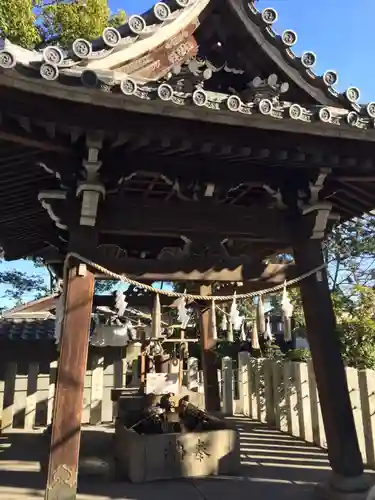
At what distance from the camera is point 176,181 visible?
5203 millimetres

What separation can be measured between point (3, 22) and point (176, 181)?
→ 28.3 feet

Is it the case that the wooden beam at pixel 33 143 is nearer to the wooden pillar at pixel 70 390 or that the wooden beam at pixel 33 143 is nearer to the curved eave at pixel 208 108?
the curved eave at pixel 208 108

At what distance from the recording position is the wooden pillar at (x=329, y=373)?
482cm

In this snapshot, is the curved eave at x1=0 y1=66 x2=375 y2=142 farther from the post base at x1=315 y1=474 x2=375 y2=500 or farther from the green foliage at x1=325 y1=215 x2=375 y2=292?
the green foliage at x1=325 y1=215 x2=375 y2=292

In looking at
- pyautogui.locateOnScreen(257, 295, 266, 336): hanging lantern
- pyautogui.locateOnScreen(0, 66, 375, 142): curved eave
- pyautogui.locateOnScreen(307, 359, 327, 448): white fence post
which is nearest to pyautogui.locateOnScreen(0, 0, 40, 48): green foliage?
pyautogui.locateOnScreen(0, 66, 375, 142): curved eave

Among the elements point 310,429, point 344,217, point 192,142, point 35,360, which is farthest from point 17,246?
point 310,429

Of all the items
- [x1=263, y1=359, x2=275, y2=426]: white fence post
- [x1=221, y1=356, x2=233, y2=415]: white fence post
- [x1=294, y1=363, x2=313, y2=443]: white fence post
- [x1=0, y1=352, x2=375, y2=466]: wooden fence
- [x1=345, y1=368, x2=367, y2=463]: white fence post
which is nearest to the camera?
[x1=345, y1=368, x2=367, y2=463]: white fence post

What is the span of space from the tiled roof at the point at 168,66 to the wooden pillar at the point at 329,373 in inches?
67.4

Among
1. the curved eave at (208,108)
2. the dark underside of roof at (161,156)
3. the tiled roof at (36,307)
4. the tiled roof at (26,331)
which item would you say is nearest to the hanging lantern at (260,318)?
the dark underside of roof at (161,156)

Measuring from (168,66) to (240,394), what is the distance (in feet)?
30.1

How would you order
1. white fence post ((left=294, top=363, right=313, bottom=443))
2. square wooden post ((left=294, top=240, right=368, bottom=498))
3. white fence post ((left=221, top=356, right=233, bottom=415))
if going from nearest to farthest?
square wooden post ((left=294, top=240, right=368, bottom=498)) < white fence post ((left=294, top=363, right=313, bottom=443)) < white fence post ((left=221, top=356, right=233, bottom=415))

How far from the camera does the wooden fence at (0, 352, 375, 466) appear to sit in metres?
8.02

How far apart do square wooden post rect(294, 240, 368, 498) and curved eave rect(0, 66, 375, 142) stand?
1.52 meters

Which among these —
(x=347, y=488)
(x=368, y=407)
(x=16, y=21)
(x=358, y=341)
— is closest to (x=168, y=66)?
(x=347, y=488)
